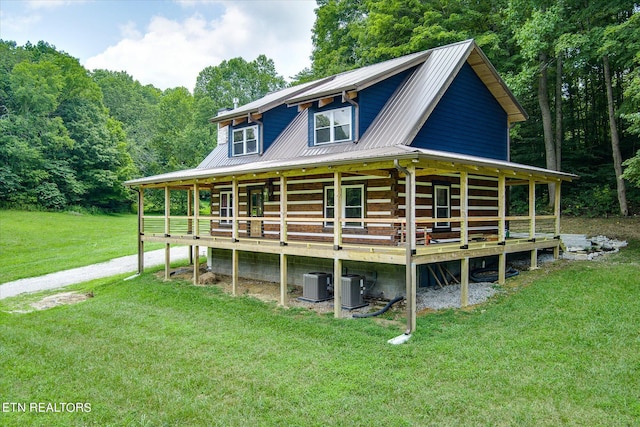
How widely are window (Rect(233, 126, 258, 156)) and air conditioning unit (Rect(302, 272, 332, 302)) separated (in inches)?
276

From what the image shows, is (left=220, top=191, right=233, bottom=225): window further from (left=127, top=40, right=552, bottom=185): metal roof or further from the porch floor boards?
the porch floor boards

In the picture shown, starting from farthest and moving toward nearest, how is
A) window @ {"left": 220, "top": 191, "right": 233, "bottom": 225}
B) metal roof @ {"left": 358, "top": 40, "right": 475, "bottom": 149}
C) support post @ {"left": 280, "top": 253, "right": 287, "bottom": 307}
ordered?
window @ {"left": 220, "top": 191, "right": 233, "bottom": 225}
metal roof @ {"left": 358, "top": 40, "right": 475, "bottom": 149}
support post @ {"left": 280, "top": 253, "right": 287, "bottom": 307}

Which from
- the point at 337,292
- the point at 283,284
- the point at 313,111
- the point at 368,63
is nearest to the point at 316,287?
the point at 283,284

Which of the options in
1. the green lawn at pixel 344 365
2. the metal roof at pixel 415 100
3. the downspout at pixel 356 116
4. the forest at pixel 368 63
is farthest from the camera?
the forest at pixel 368 63

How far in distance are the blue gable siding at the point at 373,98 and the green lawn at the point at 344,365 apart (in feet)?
21.1

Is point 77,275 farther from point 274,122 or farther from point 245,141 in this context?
point 274,122

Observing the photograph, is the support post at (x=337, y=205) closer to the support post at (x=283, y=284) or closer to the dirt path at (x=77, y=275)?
the support post at (x=283, y=284)

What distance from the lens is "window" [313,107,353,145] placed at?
1391cm

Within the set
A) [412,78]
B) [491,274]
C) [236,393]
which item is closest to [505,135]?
[412,78]

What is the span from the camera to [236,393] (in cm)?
665

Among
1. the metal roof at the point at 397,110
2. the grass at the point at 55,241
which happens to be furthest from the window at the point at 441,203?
the grass at the point at 55,241

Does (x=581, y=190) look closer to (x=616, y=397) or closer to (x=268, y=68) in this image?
(x=616, y=397)

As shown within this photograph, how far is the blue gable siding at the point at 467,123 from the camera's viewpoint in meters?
13.3

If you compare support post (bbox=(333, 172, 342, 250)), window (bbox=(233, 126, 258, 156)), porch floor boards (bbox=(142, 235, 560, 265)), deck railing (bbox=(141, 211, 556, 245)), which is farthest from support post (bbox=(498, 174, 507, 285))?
window (bbox=(233, 126, 258, 156))
